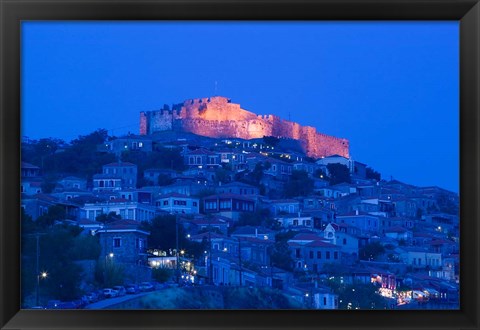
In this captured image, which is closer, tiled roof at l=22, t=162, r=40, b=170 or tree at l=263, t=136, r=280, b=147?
tiled roof at l=22, t=162, r=40, b=170

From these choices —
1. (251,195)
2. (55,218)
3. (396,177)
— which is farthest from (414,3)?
(55,218)

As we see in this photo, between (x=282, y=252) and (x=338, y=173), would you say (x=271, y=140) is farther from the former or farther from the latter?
(x=282, y=252)

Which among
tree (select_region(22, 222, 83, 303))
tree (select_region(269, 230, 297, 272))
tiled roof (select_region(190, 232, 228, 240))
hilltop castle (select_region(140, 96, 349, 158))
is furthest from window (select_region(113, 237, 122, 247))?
tree (select_region(269, 230, 297, 272))

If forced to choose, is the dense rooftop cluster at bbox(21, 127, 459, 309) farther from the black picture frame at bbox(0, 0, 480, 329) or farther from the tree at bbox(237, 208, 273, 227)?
the black picture frame at bbox(0, 0, 480, 329)

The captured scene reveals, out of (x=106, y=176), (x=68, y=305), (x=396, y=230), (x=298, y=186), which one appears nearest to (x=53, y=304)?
(x=68, y=305)

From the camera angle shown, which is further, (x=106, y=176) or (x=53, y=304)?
(x=106, y=176)

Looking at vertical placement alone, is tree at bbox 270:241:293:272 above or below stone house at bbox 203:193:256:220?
below
